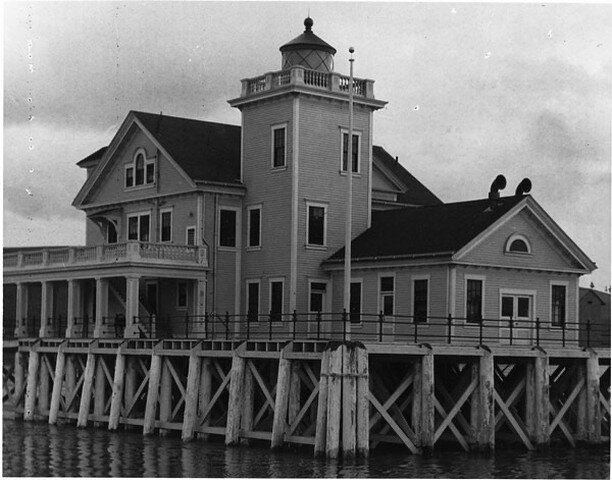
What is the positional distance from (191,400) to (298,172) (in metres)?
10.8

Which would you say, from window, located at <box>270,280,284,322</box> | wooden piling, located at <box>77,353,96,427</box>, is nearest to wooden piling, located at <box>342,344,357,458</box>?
window, located at <box>270,280,284,322</box>

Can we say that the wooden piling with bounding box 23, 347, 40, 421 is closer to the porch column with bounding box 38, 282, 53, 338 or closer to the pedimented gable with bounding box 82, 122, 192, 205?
the porch column with bounding box 38, 282, 53, 338

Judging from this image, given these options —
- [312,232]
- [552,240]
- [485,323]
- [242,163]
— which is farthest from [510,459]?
[242,163]

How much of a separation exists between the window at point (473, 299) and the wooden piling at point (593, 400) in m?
3.95

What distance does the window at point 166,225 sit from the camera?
179 feet

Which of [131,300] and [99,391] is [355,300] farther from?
[99,391]

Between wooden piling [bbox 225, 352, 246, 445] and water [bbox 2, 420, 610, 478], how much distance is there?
0.48 m

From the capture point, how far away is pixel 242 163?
53812 mm

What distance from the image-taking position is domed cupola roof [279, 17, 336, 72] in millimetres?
53000

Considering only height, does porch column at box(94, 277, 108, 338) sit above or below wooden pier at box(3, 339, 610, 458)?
above

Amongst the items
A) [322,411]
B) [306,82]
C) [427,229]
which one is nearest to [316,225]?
[427,229]

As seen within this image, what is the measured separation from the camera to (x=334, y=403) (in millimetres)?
37531

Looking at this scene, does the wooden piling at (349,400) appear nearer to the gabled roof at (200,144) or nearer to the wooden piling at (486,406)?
the wooden piling at (486,406)

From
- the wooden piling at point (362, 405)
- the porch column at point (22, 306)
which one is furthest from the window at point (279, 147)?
the wooden piling at point (362, 405)
